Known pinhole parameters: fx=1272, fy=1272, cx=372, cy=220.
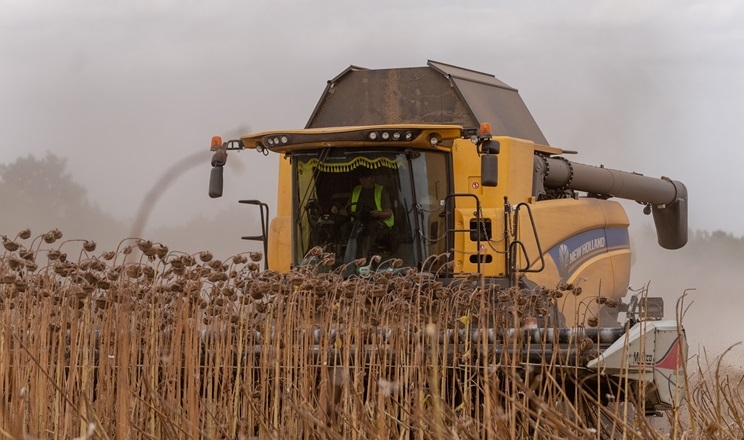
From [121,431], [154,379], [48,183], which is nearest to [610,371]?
[154,379]

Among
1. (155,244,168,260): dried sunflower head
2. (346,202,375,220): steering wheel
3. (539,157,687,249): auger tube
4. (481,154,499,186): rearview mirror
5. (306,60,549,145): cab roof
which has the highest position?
(306,60,549,145): cab roof

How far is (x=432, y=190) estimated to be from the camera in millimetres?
9055

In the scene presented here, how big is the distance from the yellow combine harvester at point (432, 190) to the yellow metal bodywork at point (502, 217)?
0.01m

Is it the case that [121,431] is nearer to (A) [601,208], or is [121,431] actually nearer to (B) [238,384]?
(B) [238,384]

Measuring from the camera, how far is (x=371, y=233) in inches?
350

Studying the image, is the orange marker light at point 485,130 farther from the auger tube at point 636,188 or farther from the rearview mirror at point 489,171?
the auger tube at point 636,188

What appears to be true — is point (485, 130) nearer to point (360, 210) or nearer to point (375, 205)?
point (375, 205)

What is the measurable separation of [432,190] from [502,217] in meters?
0.56

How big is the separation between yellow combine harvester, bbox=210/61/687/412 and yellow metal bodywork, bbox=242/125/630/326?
1 cm

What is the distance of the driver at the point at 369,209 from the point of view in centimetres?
888

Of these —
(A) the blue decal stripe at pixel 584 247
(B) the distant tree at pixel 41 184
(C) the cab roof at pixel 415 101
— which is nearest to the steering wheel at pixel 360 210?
(C) the cab roof at pixel 415 101

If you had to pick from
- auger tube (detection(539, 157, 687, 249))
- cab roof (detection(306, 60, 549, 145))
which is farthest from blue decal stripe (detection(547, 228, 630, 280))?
cab roof (detection(306, 60, 549, 145))

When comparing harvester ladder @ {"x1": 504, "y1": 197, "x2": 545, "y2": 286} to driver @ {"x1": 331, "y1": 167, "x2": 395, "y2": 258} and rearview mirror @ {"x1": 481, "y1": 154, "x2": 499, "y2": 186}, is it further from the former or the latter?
driver @ {"x1": 331, "y1": 167, "x2": 395, "y2": 258}

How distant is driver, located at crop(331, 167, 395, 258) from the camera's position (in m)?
8.88
